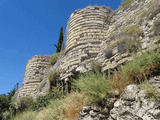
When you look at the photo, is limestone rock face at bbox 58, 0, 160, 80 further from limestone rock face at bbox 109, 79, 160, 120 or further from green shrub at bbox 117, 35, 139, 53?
limestone rock face at bbox 109, 79, 160, 120

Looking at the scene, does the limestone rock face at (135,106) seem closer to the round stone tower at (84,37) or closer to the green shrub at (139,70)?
the green shrub at (139,70)

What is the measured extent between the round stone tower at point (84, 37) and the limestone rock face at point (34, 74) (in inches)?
248

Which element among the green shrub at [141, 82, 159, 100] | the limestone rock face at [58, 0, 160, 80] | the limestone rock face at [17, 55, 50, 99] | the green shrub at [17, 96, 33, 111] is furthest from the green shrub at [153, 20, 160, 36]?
the green shrub at [17, 96, 33, 111]

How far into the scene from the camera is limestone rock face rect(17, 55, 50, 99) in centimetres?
1414

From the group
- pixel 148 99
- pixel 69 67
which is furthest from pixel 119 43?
pixel 148 99

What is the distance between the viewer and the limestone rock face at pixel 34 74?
1414 centimetres

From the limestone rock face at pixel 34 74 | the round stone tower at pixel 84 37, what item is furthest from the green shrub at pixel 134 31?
the limestone rock face at pixel 34 74

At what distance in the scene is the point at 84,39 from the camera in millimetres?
7918

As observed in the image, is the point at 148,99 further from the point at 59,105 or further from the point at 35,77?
the point at 35,77

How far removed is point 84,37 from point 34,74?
29.3 feet

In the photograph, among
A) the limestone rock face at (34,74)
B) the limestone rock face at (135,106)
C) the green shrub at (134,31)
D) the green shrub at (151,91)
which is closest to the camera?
the limestone rock face at (135,106)

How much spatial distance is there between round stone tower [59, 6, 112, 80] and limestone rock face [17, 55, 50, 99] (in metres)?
6.30

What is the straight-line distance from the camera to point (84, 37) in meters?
7.98

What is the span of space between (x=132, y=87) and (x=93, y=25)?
5.81 m
